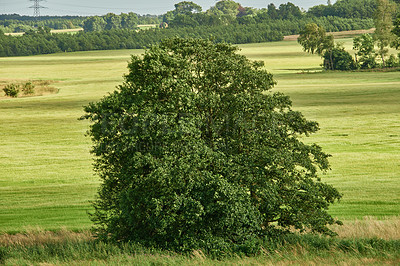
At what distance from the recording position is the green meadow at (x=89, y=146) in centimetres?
2770

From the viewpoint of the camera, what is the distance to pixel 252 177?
19.1 m

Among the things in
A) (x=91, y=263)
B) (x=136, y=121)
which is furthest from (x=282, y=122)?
(x=91, y=263)

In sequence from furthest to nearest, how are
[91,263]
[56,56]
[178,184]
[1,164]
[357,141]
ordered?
1. [56,56]
2. [357,141]
3. [1,164]
4. [178,184]
5. [91,263]

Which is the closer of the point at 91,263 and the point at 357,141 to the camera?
the point at 91,263

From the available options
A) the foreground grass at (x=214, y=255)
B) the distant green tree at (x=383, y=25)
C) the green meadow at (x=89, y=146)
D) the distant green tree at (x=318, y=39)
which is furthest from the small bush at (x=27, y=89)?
the distant green tree at (x=383, y=25)

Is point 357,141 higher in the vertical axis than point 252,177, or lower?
lower

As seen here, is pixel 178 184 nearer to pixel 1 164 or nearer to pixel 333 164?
pixel 333 164

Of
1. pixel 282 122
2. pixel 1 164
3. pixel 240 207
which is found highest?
pixel 282 122

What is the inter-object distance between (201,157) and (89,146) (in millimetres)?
31643

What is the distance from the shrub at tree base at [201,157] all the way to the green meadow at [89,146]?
564cm

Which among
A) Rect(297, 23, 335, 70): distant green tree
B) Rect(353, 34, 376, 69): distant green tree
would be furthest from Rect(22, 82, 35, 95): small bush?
Rect(353, 34, 376, 69): distant green tree

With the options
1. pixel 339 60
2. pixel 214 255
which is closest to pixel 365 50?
pixel 339 60

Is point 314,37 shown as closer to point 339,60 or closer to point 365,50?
point 339,60

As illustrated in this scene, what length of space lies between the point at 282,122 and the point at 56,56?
178 metres
